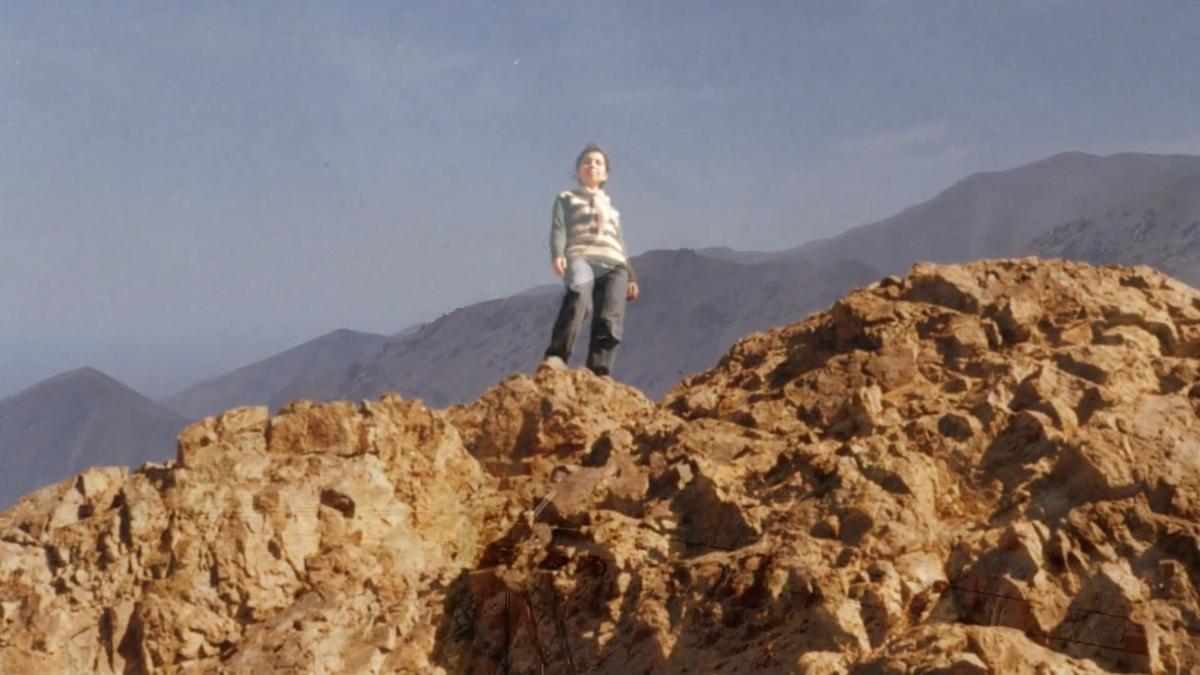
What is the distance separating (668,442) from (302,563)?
74.9 inches

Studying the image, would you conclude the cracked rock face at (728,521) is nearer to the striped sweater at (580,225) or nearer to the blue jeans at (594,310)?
the blue jeans at (594,310)

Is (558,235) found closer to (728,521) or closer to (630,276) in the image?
(630,276)

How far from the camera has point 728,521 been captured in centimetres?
490

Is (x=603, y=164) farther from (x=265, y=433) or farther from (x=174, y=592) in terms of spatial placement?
(x=174, y=592)

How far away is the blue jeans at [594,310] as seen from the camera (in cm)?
879

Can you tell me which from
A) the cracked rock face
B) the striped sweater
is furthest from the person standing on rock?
the cracked rock face

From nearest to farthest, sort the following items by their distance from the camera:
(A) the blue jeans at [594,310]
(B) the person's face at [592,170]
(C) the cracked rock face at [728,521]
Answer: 1. (C) the cracked rock face at [728,521]
2. (A) the blue jeans at [594,310]
3. (B) the person's face at [592,170]

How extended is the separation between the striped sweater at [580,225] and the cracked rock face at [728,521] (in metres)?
2.39

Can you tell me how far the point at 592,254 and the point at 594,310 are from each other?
1.53 feet

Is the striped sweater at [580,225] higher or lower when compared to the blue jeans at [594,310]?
higher

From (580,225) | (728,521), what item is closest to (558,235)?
(580,225)

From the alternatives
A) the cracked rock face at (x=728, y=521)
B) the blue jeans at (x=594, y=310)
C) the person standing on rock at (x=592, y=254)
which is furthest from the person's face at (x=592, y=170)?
the cracked rock face at (x=728, y=521)

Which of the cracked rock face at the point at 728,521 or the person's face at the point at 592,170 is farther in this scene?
the person's face at the point at 592,170

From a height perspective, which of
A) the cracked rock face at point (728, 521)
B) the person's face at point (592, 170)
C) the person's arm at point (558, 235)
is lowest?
the cracked rock face at point (728, 521)
